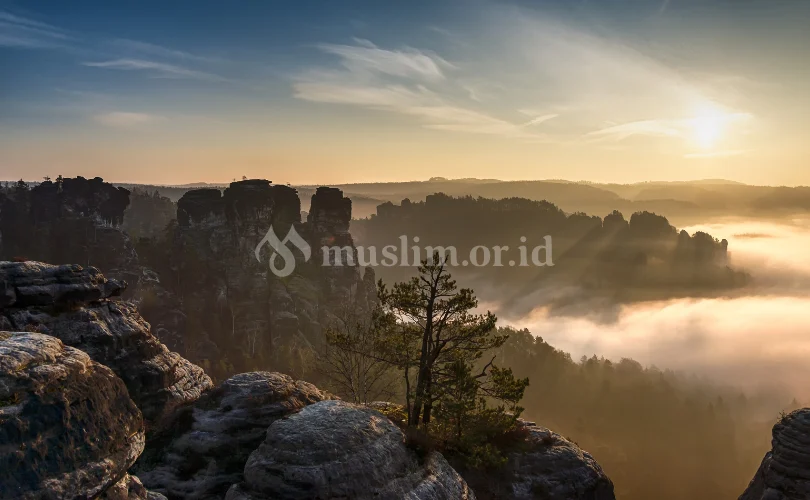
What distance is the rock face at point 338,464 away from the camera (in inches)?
696

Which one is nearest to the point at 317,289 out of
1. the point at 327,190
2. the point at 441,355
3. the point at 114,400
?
the point at 327,190

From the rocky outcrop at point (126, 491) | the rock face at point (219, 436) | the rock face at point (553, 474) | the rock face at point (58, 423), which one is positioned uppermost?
the rock face at point (58, 423)

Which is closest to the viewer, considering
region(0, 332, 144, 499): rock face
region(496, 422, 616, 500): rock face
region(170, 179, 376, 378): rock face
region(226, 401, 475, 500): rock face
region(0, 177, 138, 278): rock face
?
region(0, 332, 144, 499): rock face

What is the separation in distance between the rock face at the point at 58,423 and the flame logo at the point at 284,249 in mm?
104701

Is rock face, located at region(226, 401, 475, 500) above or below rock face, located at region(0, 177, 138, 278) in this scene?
below

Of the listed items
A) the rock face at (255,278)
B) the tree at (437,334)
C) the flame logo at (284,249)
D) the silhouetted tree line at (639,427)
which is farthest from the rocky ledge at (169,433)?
the silhouetted tree line at (639,427)

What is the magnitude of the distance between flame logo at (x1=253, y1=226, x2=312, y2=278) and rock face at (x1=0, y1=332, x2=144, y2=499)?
344 ft

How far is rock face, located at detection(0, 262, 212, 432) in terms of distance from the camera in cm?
2664

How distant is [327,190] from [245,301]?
38.1 metres

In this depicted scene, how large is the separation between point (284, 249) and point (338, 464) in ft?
354

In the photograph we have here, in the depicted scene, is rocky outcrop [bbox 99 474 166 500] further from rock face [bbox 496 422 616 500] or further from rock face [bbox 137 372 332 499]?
rock face [bbox 496 422 616 500]

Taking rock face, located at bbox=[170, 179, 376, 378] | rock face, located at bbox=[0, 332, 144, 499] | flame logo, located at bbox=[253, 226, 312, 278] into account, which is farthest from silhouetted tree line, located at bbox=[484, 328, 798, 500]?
rock face, located at bbox=[0, 332, 144, 499]

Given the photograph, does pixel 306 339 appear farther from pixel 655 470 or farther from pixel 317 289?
pixel 655 470

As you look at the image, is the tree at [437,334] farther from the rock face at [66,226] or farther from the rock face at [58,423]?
the rock face at [66,226]
